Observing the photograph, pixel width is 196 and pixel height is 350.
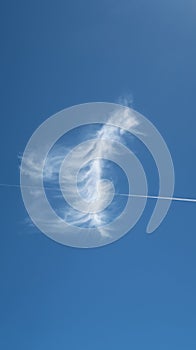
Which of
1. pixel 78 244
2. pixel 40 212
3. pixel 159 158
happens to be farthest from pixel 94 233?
pixel 159 158

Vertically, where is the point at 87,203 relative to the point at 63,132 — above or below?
below

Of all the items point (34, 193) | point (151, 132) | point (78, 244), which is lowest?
point (78, 244)

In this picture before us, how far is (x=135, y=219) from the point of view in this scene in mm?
12578

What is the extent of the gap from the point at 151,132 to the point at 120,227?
253 cm

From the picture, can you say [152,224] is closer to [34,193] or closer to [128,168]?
[128,168]

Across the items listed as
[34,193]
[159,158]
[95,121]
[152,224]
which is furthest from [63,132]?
[152,224]

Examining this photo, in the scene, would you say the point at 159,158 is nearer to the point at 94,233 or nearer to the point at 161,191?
the point at 161,191

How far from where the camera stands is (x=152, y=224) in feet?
41.2

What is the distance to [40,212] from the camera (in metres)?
12.6

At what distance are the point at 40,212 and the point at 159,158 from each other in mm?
3287

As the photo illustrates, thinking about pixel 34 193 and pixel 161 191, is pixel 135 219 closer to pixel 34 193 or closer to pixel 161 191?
pixel 161 191

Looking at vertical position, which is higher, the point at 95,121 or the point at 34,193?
the point at 95,121

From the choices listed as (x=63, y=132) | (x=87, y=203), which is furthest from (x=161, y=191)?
(x=63, y=132)

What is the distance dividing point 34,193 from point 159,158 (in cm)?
324
